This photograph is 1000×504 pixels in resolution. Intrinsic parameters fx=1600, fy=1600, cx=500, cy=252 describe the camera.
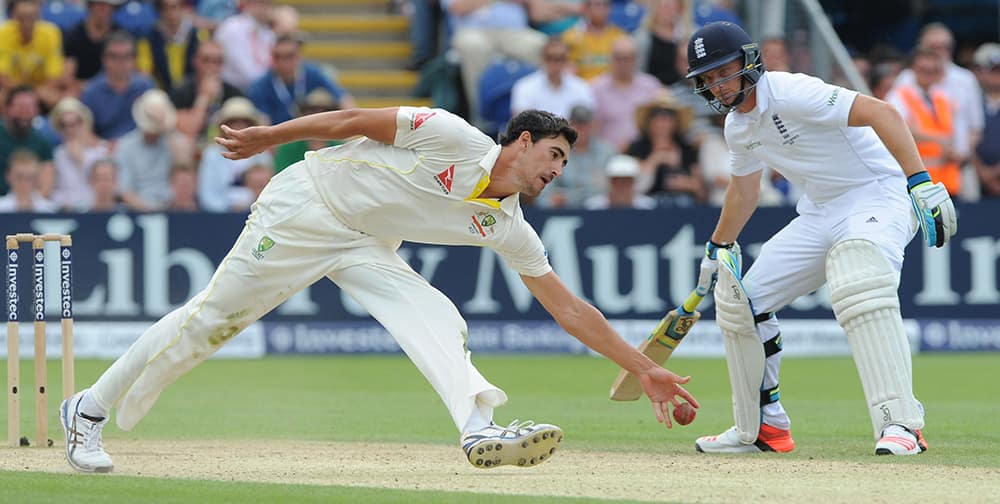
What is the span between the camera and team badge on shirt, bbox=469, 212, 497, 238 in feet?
19.2

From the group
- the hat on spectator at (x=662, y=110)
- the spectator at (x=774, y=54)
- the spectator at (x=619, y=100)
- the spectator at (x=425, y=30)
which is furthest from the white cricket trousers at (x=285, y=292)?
the spectator at (x=425, y=30)

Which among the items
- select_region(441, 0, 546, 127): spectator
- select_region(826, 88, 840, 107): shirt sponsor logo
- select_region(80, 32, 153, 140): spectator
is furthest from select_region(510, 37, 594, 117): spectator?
A: select_region(826, 88, 840, 107): shirt sponsor logo

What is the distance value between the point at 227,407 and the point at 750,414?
3320mm

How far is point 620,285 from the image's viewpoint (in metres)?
12.5

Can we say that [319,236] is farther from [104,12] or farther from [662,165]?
[104,12]

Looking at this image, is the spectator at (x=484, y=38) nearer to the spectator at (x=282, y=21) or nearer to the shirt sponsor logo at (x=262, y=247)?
the spectator at (x=282, y=21)

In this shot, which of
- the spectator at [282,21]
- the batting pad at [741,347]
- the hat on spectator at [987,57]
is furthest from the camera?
the spectator at [282,21]

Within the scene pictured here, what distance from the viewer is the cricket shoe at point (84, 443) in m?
5.96

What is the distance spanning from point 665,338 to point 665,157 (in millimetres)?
6483

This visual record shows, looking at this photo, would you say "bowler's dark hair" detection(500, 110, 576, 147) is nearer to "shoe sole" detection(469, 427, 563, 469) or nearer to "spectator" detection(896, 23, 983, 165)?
"shoe sole" detection(469, 427, 563, 469)

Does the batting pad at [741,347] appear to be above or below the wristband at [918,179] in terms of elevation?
below

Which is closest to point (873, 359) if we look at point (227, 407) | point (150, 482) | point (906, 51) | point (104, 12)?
point (150, 482)

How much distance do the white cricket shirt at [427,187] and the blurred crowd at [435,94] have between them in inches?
269

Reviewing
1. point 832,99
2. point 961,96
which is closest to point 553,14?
point 961,96
